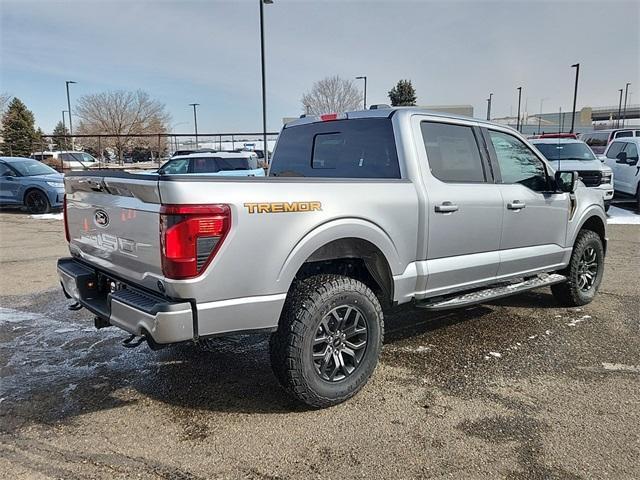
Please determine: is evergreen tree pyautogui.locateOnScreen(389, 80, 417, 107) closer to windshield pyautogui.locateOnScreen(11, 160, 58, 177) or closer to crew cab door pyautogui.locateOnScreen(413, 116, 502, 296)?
windshield pyautogui.locateOnScreen(11, 160, 58, 177)

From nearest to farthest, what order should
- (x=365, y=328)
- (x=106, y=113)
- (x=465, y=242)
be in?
(x=365, y=328) → (x=465, y=242) → (x=106, y=113)

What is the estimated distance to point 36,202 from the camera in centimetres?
1385

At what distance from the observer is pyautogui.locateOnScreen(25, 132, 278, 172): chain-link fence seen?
23.0 m

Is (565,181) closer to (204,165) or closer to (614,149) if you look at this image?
(204,165)

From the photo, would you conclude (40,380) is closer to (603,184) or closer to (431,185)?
(431,185)

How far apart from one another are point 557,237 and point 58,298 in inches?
217

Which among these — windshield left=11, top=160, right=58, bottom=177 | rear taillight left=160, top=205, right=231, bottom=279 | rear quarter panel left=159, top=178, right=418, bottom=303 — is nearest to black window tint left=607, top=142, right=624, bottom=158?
rear quarter panel left=159, top=178, right=418, bottom=303

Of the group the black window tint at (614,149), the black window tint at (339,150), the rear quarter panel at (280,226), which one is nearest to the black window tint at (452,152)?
the black window tint at (339,150)

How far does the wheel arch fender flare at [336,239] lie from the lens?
119 inches

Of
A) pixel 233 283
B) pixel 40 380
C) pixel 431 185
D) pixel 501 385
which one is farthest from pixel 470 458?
pixel 40 380

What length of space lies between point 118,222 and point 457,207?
246cm

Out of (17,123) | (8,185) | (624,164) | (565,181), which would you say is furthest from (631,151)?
(17,123)

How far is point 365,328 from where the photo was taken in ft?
11.4

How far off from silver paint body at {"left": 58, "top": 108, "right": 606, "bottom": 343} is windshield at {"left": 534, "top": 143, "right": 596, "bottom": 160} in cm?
881
